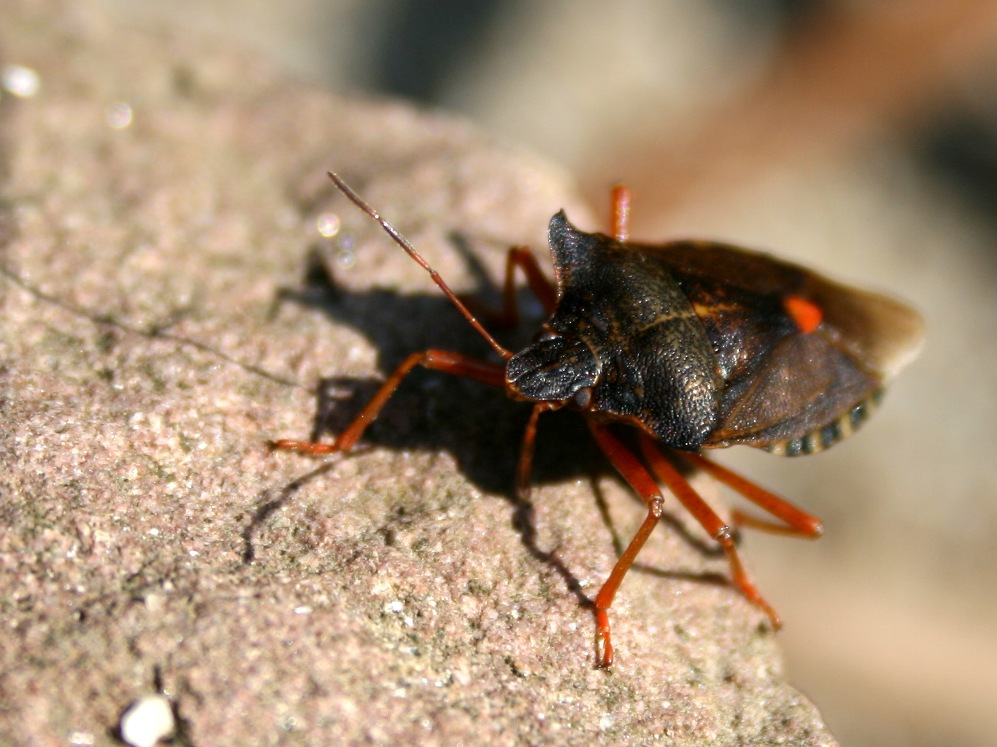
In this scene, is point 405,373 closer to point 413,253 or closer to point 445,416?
point 445,416

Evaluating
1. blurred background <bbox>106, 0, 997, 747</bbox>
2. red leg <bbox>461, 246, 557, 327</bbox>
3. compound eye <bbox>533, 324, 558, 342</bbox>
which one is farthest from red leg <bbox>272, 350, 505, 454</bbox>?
blurred background <bbox>106, 0, 997, 747</bbox>

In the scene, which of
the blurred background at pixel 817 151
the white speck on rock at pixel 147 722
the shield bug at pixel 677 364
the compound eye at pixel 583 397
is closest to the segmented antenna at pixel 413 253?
the shield bug at pixel 677 364

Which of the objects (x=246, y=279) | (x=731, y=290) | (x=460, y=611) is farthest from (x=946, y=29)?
(x=460, y=611)

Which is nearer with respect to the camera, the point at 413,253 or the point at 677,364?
the point at 413,253

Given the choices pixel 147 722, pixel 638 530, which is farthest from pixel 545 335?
pixel 147 722

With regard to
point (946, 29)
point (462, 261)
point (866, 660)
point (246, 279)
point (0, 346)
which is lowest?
point (866, 660)

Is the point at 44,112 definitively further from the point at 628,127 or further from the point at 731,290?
the point at 628,127
